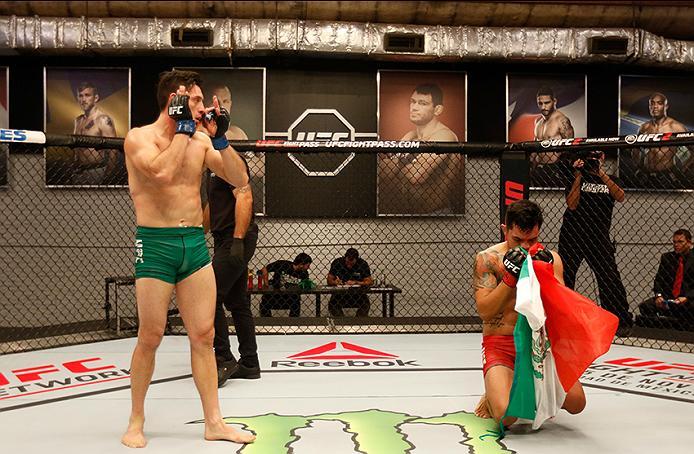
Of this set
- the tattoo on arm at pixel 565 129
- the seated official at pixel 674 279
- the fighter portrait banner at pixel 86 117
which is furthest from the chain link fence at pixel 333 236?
the seated official at pixel 674 279

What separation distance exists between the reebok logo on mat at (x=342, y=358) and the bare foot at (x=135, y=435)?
4.90ft

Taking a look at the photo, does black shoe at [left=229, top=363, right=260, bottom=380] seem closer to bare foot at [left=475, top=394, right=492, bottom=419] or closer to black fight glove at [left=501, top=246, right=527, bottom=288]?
bare foot at [left=475, top=394, right=492, bottom=419]

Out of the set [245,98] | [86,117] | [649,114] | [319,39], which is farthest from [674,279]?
[86,117]

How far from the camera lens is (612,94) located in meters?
7.49

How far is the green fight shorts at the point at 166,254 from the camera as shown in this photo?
8.71 ft

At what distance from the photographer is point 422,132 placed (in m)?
7.39

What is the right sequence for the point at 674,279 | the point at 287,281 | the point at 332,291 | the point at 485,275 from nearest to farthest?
the point at 485,275
the point at 674,279
the point at 332,291
the point at 287,281

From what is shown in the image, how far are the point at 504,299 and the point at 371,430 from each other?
29.6 inches

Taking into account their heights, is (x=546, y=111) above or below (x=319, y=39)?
below

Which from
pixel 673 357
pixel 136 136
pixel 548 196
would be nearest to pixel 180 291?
pixel 136 136

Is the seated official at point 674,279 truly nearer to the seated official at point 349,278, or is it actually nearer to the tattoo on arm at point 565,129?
the tattoo on arm at point 565,129

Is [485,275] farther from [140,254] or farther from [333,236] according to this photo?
[333,236]

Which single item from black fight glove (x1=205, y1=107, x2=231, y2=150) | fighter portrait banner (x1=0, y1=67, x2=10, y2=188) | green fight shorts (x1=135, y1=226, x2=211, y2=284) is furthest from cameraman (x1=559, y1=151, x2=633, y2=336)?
fighter portrait banner (x1=0, y1=67, x2=10, y2=188)

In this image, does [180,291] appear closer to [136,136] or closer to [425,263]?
[136,136]
